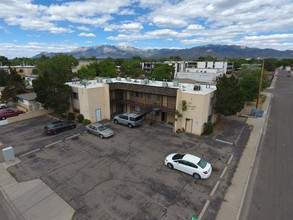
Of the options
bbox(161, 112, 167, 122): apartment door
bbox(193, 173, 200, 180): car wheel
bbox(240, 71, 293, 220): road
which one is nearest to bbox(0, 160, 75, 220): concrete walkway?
bbox(193, 173, 200, 180): car wheel

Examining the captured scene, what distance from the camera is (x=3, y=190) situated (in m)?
13.2

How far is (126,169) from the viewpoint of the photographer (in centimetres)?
1578

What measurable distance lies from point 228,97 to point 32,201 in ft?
76.8

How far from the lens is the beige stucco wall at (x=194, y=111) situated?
2225 centimetres

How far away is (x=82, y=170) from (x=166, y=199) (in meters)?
7.88

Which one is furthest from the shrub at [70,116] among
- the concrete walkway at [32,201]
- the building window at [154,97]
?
the concrete walkway at [32,201]

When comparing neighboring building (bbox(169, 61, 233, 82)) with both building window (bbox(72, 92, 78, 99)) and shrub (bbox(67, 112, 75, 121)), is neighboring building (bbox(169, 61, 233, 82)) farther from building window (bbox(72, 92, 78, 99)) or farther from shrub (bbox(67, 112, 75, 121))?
shrub (bbox(67, 112, 75, 121))

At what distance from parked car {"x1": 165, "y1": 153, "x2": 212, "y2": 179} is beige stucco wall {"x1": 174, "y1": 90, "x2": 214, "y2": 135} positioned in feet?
27.4

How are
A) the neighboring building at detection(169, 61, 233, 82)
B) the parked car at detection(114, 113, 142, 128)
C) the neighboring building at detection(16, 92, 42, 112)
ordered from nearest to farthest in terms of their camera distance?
the parked car at detection(114, 113, 142, 128)
the neighboring building at detection(16, 92, 42, 112)
the neighboring building at detection(169, 61, 233, 82)

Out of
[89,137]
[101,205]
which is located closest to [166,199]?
[101,205]

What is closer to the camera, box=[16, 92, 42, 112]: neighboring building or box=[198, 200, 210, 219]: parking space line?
box=[198, 200, 210, 219]: parking space line

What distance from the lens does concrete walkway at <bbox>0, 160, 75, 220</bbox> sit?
35.7 feet

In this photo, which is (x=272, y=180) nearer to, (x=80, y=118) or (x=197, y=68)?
(x=80, y=118)

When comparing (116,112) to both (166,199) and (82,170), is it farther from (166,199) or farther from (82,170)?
(166,199)
